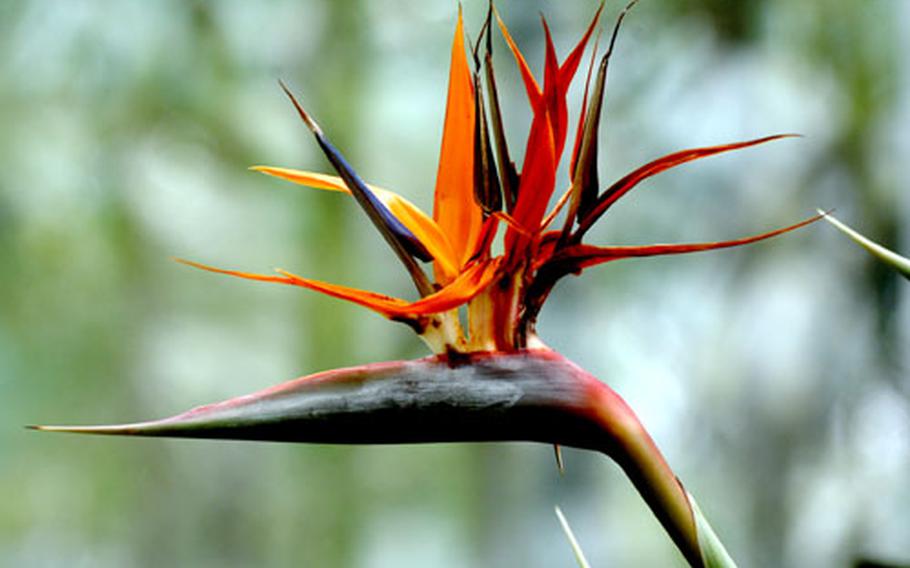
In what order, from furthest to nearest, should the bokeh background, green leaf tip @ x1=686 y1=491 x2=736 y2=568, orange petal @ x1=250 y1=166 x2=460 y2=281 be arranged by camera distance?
1. the bokeh background
2. orange petal @ x1=250 y1=166 x2=460 y2=281
3. green leaf tip @ x1=686 y1=491 x2=736 y2=568

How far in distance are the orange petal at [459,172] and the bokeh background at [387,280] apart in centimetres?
284

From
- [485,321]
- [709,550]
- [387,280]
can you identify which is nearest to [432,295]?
[485,321]

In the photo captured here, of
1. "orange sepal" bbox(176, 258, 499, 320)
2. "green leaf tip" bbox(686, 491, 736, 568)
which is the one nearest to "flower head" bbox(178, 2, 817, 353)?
"orange sepal" bbox(176, 258, 499, 320)

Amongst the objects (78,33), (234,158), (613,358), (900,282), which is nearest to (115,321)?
(234,158)

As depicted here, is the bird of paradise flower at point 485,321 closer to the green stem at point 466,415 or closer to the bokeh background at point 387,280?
the green stem at point 466,415

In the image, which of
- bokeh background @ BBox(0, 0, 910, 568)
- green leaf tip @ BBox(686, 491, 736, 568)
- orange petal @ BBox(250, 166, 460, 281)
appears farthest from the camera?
bokeh background @ BBox(0, 0, 910, 568)

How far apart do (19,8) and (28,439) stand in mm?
2366

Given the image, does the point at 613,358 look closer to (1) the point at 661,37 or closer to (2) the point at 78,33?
(1) the point at 661,37

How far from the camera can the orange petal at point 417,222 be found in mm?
532

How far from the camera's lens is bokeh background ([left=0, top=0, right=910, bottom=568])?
3576 millimetres

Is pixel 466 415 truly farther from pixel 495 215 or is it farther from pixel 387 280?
pixel 387 280

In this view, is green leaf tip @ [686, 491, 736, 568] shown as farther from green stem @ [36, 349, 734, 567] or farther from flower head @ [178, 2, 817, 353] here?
flower head @ [178, 2, 817, 353]

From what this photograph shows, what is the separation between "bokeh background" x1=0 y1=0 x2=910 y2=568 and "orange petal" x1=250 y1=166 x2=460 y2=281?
2.85m

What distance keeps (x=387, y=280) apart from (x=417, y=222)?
4.08 m
